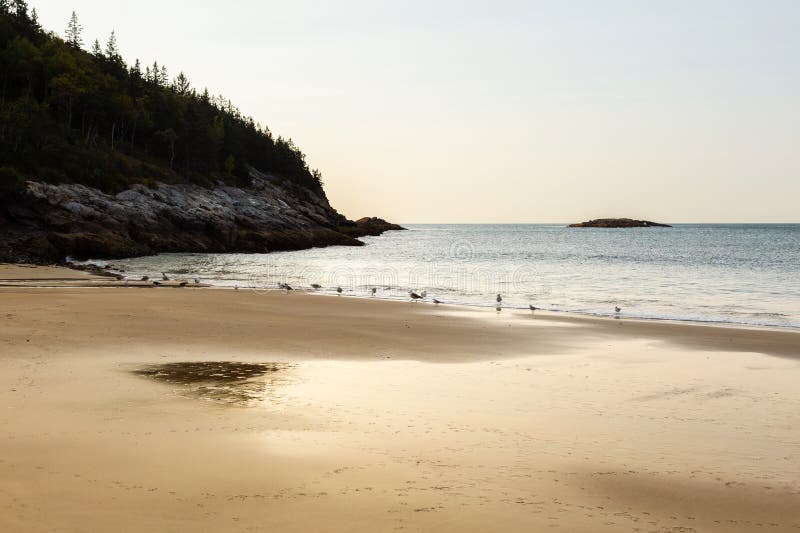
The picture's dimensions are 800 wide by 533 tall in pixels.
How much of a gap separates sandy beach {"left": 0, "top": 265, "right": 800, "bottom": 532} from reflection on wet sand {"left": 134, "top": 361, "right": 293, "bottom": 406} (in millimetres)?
66

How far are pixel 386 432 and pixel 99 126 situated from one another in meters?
94.2

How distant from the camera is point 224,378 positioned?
37.2 ft

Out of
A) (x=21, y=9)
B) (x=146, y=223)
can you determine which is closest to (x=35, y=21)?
(x=21, y=9)

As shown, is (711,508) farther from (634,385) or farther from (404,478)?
(634,385)

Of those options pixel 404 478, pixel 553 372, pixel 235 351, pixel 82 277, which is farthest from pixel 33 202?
pixel 404 478

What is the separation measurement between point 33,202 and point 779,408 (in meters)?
52.9

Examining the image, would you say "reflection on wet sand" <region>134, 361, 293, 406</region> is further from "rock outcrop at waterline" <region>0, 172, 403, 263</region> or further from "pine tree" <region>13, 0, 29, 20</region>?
"pine tree" <region>13, 0, 29, 20</region>

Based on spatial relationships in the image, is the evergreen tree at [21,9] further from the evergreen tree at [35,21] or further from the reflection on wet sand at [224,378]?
the reflection on wet sand at [224,378]

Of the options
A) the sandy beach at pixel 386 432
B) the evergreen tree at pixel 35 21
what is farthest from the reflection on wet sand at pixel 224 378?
the evergreen tree at pixel 35 21

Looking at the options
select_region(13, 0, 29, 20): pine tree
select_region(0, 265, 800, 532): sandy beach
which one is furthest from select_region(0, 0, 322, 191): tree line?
select_region(0, 265, 800, 532): sandy beach

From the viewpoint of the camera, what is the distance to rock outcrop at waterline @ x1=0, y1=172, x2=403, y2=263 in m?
46.4

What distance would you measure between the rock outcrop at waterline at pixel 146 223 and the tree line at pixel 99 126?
2894mm

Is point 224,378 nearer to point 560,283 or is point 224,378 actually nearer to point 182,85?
point 560,283

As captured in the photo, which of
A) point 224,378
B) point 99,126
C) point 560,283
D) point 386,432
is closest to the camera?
point 386,432
